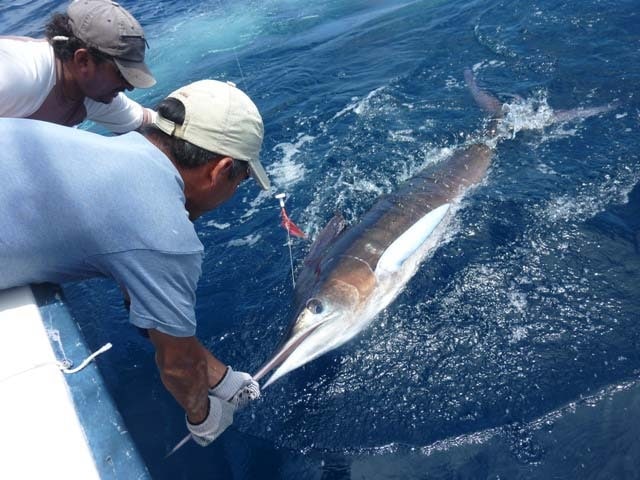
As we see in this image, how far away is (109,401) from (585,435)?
207 centimetres

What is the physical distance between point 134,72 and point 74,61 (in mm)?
343

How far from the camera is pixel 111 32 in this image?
8.18 feet

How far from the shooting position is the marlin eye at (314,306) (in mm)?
2795

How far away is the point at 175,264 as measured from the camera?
1516mm

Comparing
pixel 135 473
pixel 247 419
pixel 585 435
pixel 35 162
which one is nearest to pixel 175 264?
pixel 35 162

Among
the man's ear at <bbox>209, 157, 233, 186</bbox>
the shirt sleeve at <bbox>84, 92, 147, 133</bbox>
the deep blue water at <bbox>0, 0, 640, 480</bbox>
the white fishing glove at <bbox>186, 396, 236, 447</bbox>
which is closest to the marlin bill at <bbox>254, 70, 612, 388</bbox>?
the deep blue water at <bbox>0, 0, 640, 480</bbox>

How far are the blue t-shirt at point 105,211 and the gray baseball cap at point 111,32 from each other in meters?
1.18

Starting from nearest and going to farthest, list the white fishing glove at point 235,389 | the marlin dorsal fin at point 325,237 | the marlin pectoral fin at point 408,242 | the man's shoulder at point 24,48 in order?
the white fishing glove at point 235,389 < the man's shoulder at point 24,48 < the marlin pectoral fin at point 408,242 < the marlin dorsal fin at point 325,237

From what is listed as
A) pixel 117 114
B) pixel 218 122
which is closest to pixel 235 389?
pixel 218 122

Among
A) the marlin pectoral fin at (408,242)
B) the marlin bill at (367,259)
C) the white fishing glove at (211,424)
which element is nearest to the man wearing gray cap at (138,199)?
the white fishing glove at (211,424)

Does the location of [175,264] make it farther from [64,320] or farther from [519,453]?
[519,453]

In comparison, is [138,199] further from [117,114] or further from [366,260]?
[117,114]

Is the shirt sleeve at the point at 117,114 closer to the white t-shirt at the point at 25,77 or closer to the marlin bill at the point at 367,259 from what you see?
the white t-shirt at the point at 25,77

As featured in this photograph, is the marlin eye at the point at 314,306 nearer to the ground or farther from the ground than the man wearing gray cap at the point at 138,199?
nearer to the ground
